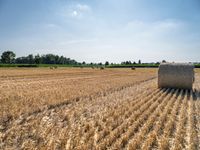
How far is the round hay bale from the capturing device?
46.7 feet

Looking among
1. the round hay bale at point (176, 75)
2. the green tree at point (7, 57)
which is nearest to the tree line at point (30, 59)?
the green tree at point (7, 57)

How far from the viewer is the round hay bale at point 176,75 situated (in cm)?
1423

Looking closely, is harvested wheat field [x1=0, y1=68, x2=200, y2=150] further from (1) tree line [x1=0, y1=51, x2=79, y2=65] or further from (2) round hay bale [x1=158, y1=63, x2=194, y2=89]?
(1) tree line [x1=0, y1=51, x2=79, y2=65]

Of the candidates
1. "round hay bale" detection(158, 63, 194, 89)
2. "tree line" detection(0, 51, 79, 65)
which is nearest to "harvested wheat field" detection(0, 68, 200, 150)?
"round hay bale" detection(158, 63, 194, 89)

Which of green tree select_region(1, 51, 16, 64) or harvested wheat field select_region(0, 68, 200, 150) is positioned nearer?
harvested wheat field select_region(0, 68, 200, 150)

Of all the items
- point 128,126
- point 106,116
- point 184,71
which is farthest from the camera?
point 184,71

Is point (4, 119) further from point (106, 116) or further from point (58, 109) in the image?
point (106, 116)

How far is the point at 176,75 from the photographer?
1455 centimetres

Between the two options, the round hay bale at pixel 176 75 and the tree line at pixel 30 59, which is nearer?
the round hay bale at pixel 176 75

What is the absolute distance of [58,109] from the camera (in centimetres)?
803

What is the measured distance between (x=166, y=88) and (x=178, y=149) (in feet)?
34.9

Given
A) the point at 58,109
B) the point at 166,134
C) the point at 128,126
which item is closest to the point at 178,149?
the point at 166,134

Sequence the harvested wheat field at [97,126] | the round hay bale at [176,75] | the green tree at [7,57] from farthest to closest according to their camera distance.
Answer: the green tree at [7,57]
the round hay bale at [176,75]
the harvested wheat field at [97,126]

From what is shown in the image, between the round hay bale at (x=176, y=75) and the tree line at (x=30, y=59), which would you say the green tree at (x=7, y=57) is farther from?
the round hay bale at (x=176, y=75)
